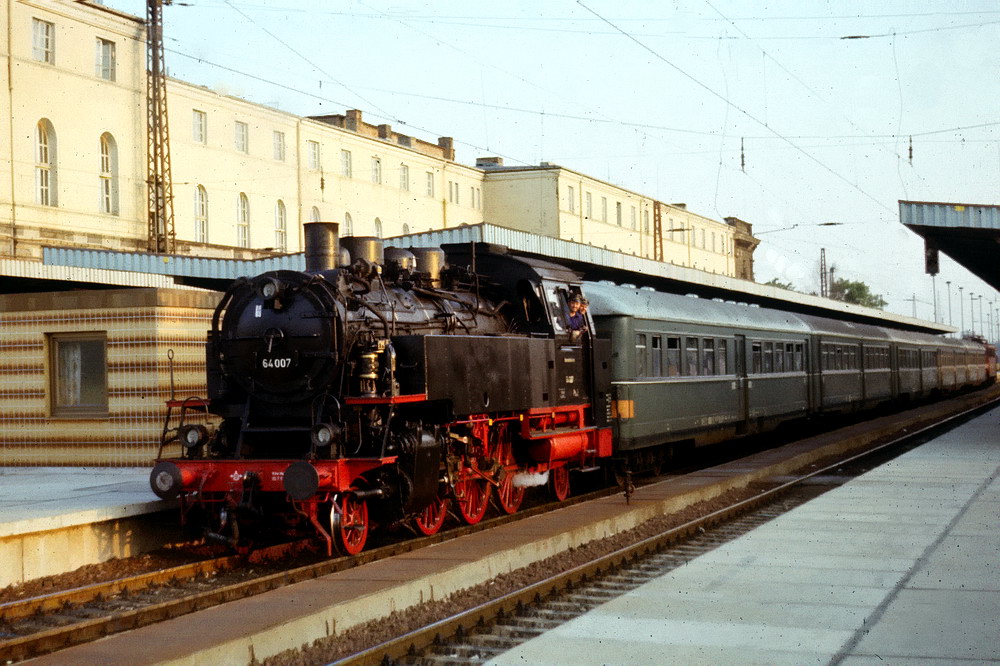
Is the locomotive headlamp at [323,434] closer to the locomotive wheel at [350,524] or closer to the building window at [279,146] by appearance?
the locomotive wheel at [350,524]

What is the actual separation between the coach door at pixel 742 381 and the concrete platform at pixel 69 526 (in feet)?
35.6

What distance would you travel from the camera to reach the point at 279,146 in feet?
151

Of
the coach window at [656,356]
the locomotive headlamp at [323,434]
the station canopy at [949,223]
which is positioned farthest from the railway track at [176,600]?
the station canopy at [949,223]

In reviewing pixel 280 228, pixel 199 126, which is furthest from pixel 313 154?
pixel 199 126

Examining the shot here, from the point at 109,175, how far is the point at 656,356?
91.4 ft

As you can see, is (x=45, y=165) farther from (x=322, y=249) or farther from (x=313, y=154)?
(x=322, y=249)

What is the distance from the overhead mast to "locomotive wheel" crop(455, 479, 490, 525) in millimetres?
24823

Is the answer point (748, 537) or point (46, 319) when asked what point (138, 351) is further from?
point (748, 537)

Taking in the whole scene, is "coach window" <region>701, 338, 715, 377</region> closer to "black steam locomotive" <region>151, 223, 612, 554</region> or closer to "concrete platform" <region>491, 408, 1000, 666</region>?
"concrete platform" <region>491, 408, 1000, 666</region>

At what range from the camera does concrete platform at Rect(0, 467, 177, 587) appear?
32.1 feet

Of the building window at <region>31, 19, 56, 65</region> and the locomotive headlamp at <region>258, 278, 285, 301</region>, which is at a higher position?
the building window at <region>31, 19, 56, 65</region>

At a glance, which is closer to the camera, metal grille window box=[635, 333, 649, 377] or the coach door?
metal grille window box=[635, 333, 649, 377]

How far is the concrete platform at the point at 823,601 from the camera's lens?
6.80 m

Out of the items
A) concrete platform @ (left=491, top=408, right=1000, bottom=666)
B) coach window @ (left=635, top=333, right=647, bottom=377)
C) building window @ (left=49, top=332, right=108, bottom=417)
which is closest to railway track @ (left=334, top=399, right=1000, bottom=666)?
concrete platform @ (left=491, top=408, right=1000, bottom=666)
